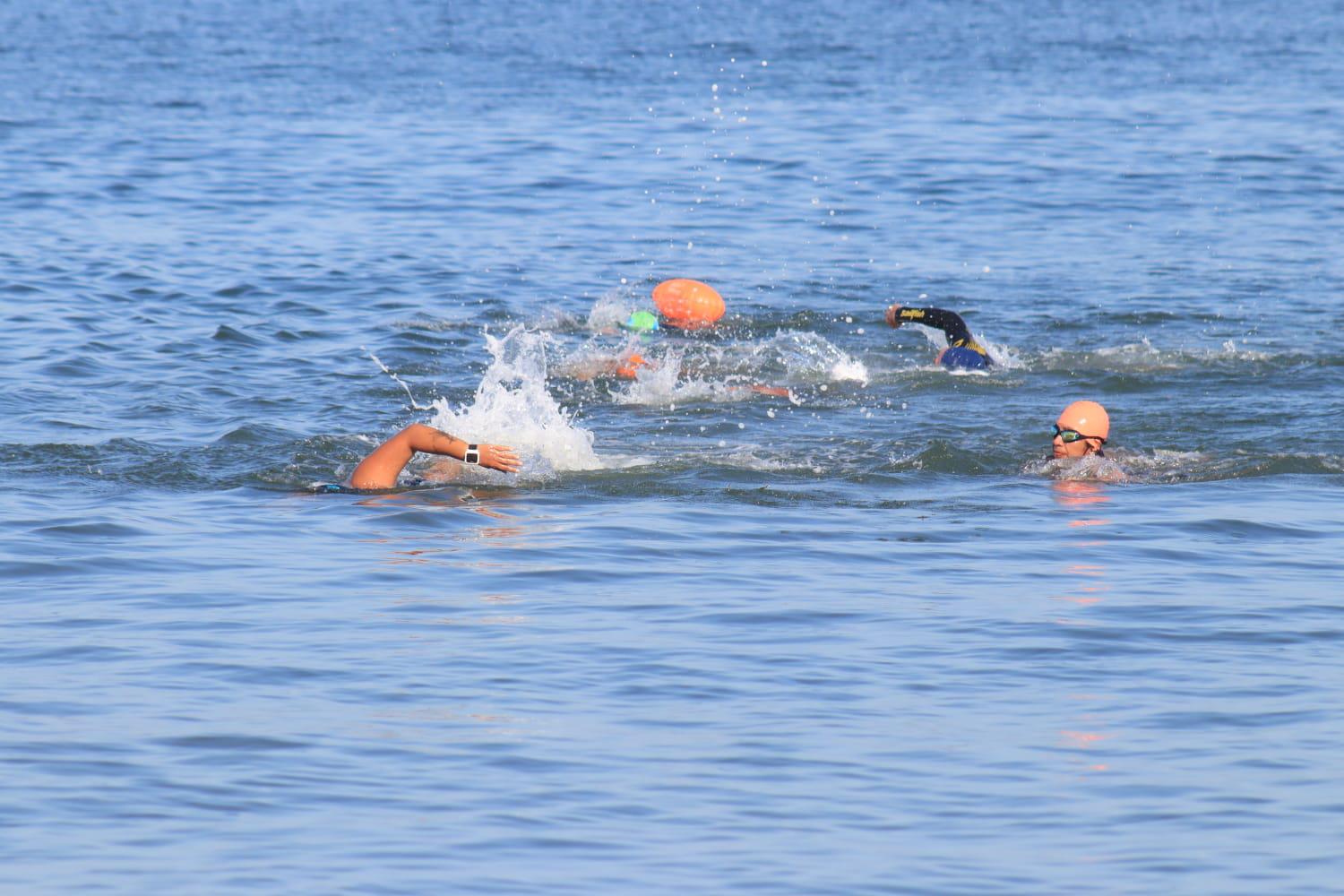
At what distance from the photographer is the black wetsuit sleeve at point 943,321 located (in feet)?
53.1

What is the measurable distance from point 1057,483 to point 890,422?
207 cm

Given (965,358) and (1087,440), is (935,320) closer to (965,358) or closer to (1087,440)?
(965,358)

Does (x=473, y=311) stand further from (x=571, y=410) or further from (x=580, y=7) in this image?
(x=580, y=7)

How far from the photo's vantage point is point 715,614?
9.93m

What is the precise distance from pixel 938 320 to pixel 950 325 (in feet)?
0.46

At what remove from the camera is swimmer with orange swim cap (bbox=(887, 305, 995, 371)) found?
53.1ft

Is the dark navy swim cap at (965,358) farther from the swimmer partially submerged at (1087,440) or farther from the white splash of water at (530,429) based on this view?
the white splash of water at (530,429)

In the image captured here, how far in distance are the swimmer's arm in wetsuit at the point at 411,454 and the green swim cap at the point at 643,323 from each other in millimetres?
5741

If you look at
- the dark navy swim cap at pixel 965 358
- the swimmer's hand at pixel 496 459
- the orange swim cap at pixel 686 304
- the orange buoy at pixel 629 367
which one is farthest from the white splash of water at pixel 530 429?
the orange swim cap at pixel 686 304

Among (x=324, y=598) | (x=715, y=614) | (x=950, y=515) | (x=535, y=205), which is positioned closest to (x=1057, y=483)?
(x=950, y=515)

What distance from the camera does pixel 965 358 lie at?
1622 cm

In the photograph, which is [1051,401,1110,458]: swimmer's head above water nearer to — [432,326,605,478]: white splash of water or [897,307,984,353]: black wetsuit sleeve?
[897,307,984,353]: black wetsuit sleeve

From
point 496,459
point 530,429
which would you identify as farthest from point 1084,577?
point 530,429

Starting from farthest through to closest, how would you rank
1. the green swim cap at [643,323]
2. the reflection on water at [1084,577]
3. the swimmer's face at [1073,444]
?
the green swim cap at [643,323]
the swimmer's face at [1073,444]
the reflection on water at [1084,577]
